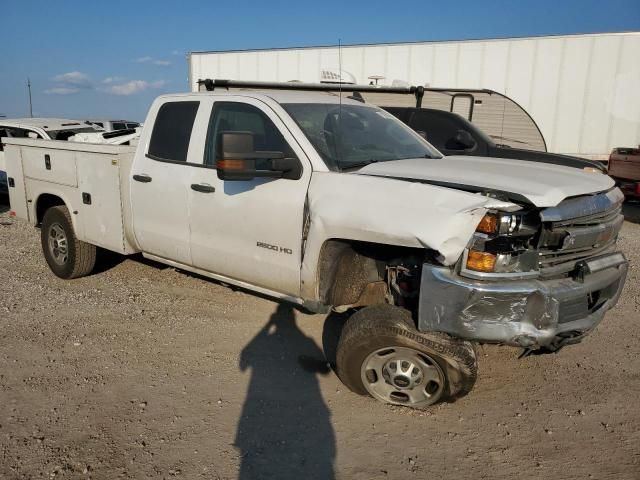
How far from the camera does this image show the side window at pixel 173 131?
4570mm

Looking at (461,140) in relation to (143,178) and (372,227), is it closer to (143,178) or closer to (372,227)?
(143,178)

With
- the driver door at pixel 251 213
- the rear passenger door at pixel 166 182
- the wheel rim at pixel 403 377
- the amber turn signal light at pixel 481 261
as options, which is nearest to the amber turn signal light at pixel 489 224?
the amber turn signal light at pixel 481 261

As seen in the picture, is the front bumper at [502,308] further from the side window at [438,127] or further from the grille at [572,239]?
the side window at [438,127]

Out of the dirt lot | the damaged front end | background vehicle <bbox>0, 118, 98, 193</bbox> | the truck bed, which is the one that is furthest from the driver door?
background vehicle <bbox>0, 118, 98, 193</bbox>

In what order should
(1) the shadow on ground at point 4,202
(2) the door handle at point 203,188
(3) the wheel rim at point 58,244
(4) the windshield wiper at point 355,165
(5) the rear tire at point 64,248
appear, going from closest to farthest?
1. (4) the windshield wiper at point 355,165
2. (2) the door handle at point 203,188
3. (5) the rear tire at point 64,248
4. (3) the wheel rim at point 58,244
5. (1) the shadow on ground at point 4,202

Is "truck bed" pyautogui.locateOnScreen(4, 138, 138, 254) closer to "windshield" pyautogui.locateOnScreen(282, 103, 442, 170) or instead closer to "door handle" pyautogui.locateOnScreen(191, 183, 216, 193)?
"door handle" pyautogui.locateOnScreen(191, 183, 216, 193)

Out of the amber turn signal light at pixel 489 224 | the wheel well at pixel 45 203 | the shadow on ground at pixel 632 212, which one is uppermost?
the amber turn signal light at pixel 489 224

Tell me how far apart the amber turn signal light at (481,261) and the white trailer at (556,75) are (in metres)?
9.36

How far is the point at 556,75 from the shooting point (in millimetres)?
→ 12000

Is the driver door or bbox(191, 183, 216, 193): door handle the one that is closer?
the driver door

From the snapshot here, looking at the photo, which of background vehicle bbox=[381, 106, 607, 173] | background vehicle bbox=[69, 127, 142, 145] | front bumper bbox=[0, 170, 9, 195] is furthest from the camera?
front bumper bbox=[0, 170, 9, 195]

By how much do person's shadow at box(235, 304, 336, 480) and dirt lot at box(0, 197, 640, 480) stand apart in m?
0.01

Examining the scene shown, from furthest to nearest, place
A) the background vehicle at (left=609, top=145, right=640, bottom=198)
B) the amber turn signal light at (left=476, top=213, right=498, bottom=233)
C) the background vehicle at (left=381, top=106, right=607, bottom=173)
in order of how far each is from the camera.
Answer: the background vehicle at (left=609, top=145, right=640, bottom=198) → the background vehicle at (left=381, top=106, right=607, bottom=173) → the amber turn signal light at (left=476, top=213, right=498, bottom=233)

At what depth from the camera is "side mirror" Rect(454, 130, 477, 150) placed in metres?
7.89
